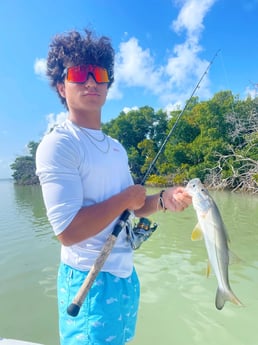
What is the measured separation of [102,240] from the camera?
1.58 m

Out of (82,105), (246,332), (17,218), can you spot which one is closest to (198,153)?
(17,218)

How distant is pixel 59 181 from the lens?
138 cm

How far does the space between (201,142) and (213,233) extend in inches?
1216

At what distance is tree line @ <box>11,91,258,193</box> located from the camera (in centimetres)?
2350

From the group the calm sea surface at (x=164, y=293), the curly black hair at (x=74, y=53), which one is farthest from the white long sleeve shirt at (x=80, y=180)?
the calm sea surface at (x=164, y=293)

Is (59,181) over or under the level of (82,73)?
under

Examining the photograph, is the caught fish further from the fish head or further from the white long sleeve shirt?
the white long sleeve shirt

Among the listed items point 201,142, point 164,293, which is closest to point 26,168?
point 201,142

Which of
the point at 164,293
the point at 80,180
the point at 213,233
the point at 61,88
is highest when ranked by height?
the point at 61,88

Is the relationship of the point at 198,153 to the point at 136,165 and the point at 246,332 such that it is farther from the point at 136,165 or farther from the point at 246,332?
the point at 246,332

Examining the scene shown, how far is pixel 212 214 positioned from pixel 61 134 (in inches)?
38.6

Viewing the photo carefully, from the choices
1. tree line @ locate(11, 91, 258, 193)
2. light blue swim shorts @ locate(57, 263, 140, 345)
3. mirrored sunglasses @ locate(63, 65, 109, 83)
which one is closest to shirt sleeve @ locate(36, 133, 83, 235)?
light blue swim shorts @ locate(57, 263, 140, 345)

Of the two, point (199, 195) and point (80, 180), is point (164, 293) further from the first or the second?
point (80, 180)

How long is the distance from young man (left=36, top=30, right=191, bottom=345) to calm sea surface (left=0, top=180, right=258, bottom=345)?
2.32 meters
